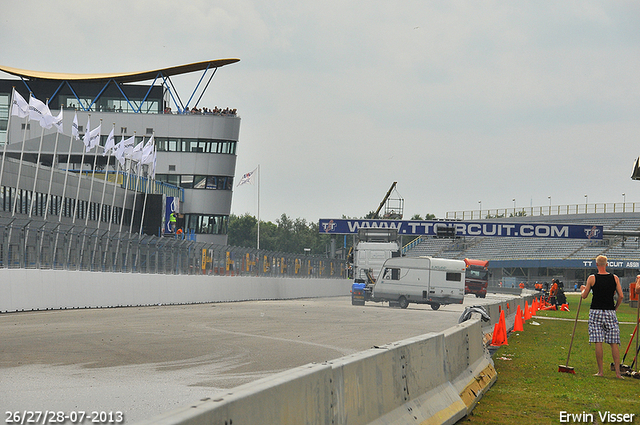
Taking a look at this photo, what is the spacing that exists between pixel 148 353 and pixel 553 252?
98354 mm

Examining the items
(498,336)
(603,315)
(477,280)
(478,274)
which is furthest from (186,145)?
(603,315)

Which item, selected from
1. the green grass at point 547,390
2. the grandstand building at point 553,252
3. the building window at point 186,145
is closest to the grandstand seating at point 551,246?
the grandstand building at point 553,252

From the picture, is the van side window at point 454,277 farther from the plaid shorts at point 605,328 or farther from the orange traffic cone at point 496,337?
the plaid shorts at point 605,328

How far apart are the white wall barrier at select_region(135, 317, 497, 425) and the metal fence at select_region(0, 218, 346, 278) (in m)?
16.2

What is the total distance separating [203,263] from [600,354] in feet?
85.3

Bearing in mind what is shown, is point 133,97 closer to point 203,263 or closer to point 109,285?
point 203,263

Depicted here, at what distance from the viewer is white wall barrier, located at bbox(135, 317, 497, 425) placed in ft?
14.2

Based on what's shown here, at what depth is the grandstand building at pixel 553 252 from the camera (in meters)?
100

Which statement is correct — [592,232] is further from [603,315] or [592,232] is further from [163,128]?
[603,315]

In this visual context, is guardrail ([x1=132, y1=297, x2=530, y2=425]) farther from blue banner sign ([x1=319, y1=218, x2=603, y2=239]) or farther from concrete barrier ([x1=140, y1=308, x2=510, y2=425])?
blue banner sign ([x1=319, y1=218, x2=603, y2=239])

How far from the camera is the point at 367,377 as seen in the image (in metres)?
6.51

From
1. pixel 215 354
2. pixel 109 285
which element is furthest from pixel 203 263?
pixel 215 354

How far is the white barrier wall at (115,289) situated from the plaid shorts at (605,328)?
15.9 meters

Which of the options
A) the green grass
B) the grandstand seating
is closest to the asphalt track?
the green grass
